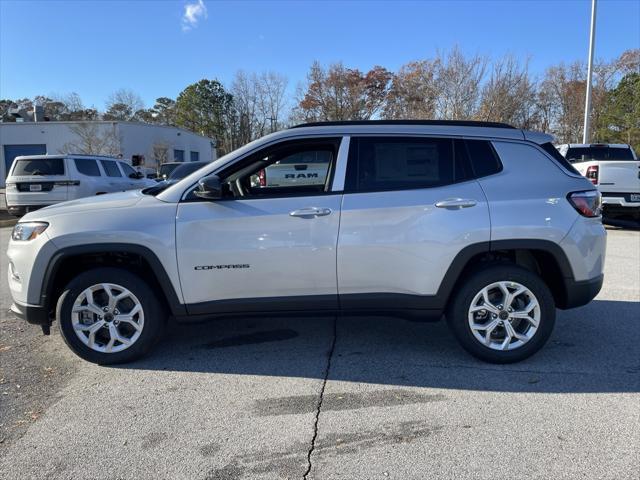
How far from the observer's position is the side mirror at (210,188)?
12.2 feet

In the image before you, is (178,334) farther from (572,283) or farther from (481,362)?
(572,283)

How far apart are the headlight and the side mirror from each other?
1.28 m

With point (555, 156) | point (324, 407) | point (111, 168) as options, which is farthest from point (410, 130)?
point (111, 168)

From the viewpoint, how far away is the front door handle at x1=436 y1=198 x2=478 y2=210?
3.80 meters

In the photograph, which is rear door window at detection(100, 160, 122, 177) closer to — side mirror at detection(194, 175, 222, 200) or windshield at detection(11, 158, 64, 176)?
windshield at detection(11, 158, 64, 176)

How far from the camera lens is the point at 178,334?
189 inches

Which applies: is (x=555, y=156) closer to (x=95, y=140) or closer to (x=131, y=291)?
(x=131, y=291)

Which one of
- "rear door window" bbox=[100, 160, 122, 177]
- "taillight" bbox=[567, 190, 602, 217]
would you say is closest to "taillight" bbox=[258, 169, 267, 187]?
"taillight" bbox=[567, 190, 602, 217]

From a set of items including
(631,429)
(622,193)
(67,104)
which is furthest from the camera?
(67,104)

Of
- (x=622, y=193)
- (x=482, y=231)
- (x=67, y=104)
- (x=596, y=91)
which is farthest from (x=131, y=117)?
(x=482, y=231)

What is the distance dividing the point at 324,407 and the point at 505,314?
1.69 meters

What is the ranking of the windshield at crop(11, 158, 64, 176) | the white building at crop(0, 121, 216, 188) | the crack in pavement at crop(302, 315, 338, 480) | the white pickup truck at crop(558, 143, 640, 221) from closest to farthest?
the crack in pavement at crop(302, 315, 338, 480) < the white pickup truck at crop(558, 143, 640, 221) < the windshield at crop(11, 158, 64, 176) < the white building at crop(0, 121, 216, 188)

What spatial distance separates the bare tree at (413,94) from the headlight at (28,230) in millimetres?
22335

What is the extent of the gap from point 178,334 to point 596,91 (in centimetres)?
3676
